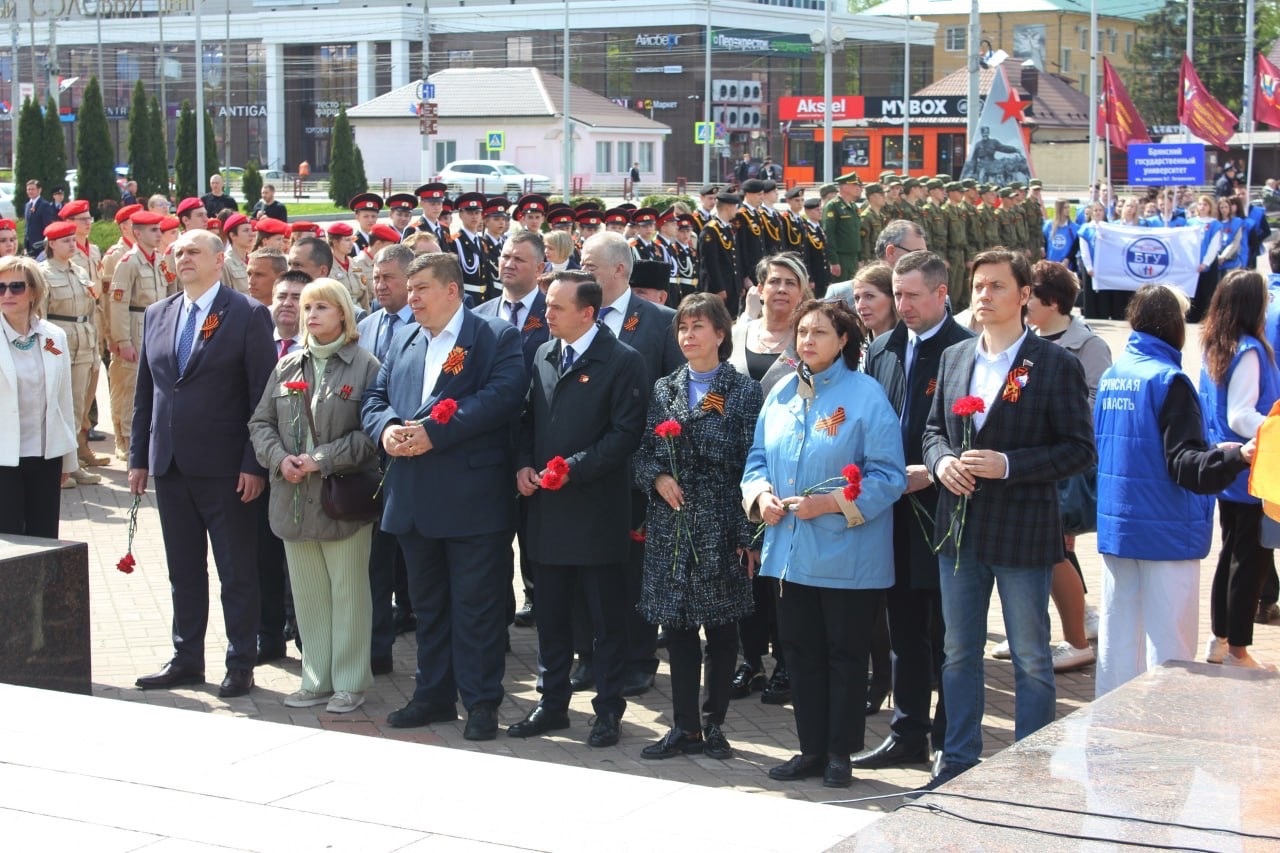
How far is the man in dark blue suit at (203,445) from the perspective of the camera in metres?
7.16

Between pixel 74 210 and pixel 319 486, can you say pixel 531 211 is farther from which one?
pixel 319 486

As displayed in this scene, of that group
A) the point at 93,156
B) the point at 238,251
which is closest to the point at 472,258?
the point at 238,251

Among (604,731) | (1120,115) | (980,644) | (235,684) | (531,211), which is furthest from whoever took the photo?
(1120,115)

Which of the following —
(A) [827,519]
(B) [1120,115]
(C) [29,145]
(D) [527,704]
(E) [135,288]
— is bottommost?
(D) [527,704]

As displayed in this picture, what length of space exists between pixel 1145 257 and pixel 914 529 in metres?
18.6

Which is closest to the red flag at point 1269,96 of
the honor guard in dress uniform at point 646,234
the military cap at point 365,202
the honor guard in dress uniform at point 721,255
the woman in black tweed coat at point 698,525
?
the honor guard in dress uniform at point 721,255

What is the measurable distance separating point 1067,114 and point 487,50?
31229mm

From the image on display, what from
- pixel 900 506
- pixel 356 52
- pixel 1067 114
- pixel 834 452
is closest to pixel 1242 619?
pixel 900 506

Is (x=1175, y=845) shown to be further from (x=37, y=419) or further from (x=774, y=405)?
(x=37, y=419)

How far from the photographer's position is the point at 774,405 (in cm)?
601

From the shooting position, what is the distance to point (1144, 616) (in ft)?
19.5

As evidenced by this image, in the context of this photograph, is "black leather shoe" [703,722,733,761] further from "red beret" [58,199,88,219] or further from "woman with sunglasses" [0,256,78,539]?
"red beret" [58,199,88,219]

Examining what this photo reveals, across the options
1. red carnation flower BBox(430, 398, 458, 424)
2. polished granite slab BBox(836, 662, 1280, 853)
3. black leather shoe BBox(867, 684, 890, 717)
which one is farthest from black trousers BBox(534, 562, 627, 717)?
polished granite slab BBox(836, 662, 1280, 853)

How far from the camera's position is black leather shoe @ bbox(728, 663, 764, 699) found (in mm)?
7195
